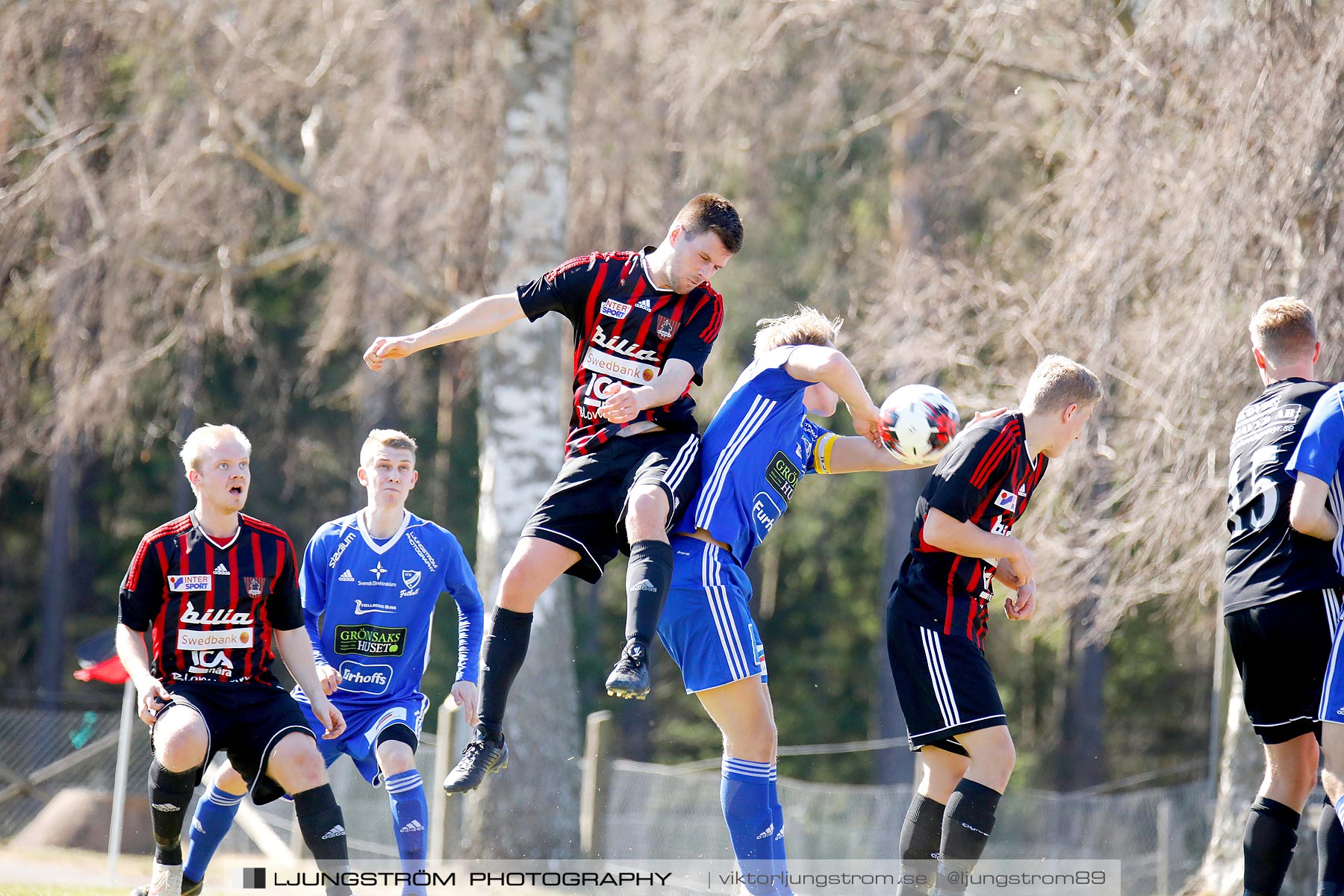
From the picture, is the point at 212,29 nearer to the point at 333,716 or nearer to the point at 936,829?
the point at 333,716

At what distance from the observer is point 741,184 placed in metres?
15.4

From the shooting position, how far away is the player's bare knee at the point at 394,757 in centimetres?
586

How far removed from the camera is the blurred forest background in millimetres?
8281

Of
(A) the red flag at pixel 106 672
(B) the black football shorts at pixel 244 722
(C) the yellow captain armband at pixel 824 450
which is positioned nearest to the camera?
(B) the black football shorts at pixel 244 722

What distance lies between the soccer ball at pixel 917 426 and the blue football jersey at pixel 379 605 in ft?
7.17

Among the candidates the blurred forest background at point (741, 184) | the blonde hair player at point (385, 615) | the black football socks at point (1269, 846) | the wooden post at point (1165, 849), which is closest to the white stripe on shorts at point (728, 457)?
the blonde hair player at point (385, 615)

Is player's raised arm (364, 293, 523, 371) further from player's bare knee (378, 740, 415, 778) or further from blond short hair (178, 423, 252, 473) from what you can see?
player's bare knee (378, 740, 415, 778)

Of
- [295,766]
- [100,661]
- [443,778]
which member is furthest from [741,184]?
[295,766]

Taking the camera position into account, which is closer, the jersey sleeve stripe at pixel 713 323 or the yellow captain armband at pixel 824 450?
the jersey sleeve stripe at pixel 713 323

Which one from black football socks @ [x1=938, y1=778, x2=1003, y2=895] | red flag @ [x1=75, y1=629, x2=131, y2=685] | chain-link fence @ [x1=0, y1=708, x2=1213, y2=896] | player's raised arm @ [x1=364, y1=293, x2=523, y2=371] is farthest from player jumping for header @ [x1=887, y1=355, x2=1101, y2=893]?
chain-link fence @ [x1=0, y1=708, x2=1213, y2=896]

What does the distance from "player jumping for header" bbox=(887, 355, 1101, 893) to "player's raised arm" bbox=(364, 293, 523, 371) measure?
5.59 feet

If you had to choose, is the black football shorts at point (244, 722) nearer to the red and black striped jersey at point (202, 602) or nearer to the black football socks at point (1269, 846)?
the red and black striped jersey at point (202, 602)

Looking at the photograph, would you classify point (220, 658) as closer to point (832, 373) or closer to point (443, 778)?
point (832, 373)

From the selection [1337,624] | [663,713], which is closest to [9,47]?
[1337,624]
